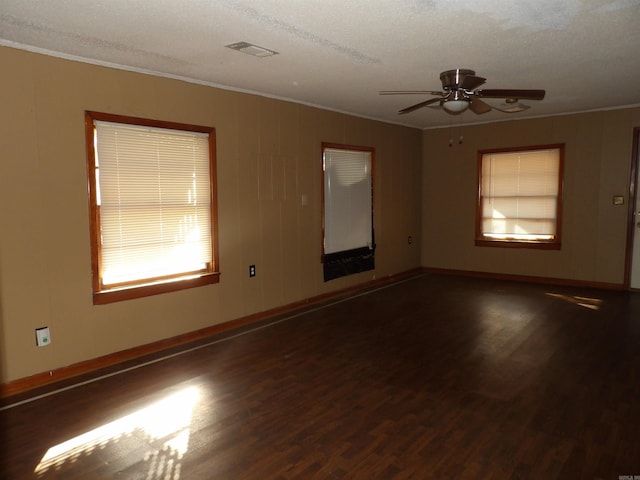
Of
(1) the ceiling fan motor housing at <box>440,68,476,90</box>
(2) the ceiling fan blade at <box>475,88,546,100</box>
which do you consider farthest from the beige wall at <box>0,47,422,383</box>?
(2) the ceiling fan blade at <box>475,88,546,100</box>

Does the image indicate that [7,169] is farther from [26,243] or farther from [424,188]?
[424,188]

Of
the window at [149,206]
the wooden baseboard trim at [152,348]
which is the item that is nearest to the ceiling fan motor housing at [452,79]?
the window at [149,206]

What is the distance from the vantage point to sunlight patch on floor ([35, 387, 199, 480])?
248 cm

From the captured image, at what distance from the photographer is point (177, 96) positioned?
4406 millimetres

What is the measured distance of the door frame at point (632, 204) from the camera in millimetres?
6328

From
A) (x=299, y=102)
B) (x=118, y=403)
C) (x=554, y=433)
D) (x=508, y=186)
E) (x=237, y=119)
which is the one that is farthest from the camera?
(x=508, y=186)

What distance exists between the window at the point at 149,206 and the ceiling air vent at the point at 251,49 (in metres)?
1.13

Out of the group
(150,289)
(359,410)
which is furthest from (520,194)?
(150,289)

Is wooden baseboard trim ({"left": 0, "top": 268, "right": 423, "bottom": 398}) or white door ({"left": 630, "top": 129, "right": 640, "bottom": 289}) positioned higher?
white door ({"left": 630, "top": 129, "right": 640, "bottom": 289})

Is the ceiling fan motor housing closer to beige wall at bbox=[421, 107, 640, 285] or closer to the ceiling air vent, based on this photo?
the ceiling air vent

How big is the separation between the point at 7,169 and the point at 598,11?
13.5ft

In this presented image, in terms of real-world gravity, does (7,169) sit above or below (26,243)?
above

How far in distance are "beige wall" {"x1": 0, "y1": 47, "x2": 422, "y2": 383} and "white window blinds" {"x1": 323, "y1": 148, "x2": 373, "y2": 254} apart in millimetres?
228

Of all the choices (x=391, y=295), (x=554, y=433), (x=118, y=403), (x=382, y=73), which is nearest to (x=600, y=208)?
(x=391, y=295)
